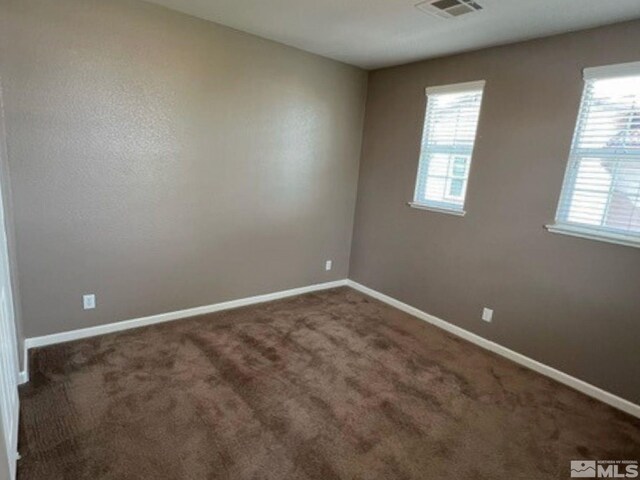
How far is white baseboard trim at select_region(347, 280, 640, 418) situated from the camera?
2365 mm

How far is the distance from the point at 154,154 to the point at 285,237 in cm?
149

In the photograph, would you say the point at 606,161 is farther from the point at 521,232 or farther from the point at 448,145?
the point at 448,145

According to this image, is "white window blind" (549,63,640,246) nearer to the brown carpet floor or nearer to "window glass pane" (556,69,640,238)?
"window glass pane" (556,69,640,238)

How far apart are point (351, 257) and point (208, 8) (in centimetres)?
287

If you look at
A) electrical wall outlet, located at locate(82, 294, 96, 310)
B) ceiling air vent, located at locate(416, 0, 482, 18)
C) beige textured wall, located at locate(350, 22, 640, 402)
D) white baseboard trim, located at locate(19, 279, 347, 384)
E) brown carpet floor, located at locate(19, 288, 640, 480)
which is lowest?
brown carpet floor, located at locate(19, 288, 640, 480)

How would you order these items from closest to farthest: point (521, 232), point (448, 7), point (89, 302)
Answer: point (448, 7) < point (89, 302) < point (521, 232)

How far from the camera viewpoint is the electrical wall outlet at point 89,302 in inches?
105

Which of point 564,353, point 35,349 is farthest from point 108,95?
point 564,353

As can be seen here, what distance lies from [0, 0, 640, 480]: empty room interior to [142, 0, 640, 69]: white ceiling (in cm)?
2

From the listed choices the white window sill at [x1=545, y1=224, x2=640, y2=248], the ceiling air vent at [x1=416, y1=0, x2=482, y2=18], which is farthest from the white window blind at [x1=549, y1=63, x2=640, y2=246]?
the ceiling air vent at [x1=416, y1=0, x2=482, y2=18]

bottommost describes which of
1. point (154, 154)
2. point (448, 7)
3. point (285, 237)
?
point (285, 237)

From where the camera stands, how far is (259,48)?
3100 mm

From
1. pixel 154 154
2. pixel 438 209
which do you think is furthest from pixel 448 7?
pixel 154 154

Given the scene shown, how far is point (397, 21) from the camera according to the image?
2.53 meters
